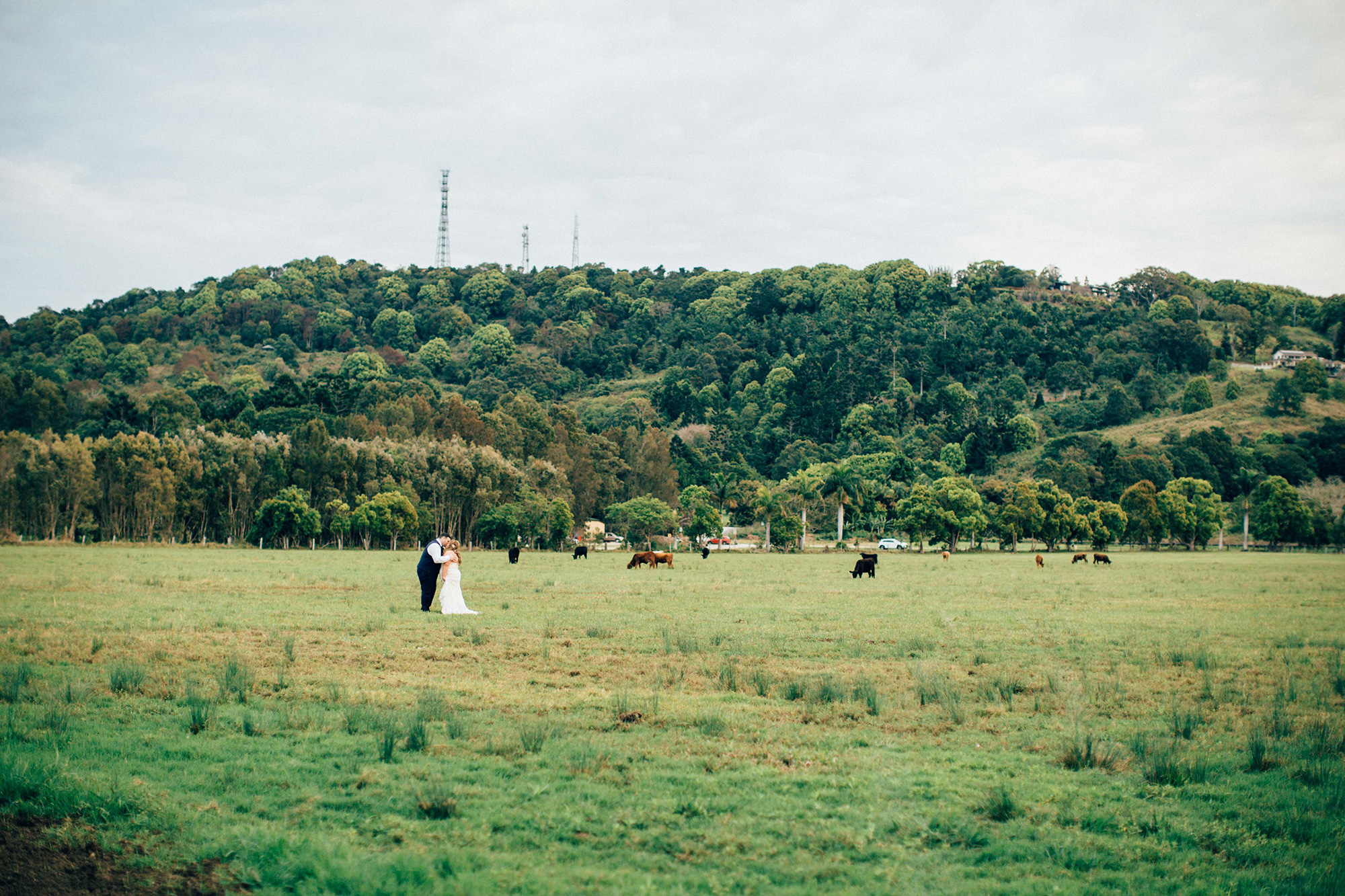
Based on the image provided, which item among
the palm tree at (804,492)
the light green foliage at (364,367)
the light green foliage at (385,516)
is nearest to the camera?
the light green foliage at (385,516)

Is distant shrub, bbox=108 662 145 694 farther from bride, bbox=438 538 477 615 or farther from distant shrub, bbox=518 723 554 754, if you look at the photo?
bride, bbox=438 538 477 615

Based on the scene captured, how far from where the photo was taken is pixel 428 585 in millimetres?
22578

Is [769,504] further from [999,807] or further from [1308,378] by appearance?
[1308,378]

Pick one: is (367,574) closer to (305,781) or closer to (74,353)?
(305,781)

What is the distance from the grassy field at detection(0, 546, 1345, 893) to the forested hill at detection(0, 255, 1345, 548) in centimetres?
6295

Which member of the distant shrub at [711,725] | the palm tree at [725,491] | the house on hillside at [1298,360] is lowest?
the distant shrub at [711,725]

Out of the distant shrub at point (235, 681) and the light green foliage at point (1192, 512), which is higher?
the light green foliage at point (1192, 512)

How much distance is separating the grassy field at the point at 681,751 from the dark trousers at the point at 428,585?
2.71m

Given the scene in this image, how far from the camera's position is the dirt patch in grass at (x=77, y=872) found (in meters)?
6.23

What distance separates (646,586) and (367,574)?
12269 mm

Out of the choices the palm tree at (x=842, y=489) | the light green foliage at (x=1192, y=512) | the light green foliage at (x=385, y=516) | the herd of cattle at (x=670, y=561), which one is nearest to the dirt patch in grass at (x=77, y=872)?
the herd of cattle at (x=670, y=561)

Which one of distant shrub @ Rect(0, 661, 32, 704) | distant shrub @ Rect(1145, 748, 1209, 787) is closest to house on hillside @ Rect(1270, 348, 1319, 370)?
distant shrub @ Rect(1145, 748, 1209, 787)

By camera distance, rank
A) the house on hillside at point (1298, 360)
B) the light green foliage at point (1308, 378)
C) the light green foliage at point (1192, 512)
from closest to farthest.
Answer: the light green foliage at point (1192, 512), the light green foliage at point (1308, 378), the house on hillside at point (1298, 360)

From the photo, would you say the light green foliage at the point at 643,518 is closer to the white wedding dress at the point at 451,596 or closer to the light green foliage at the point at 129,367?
the white wedding dress at the point at 451,596
